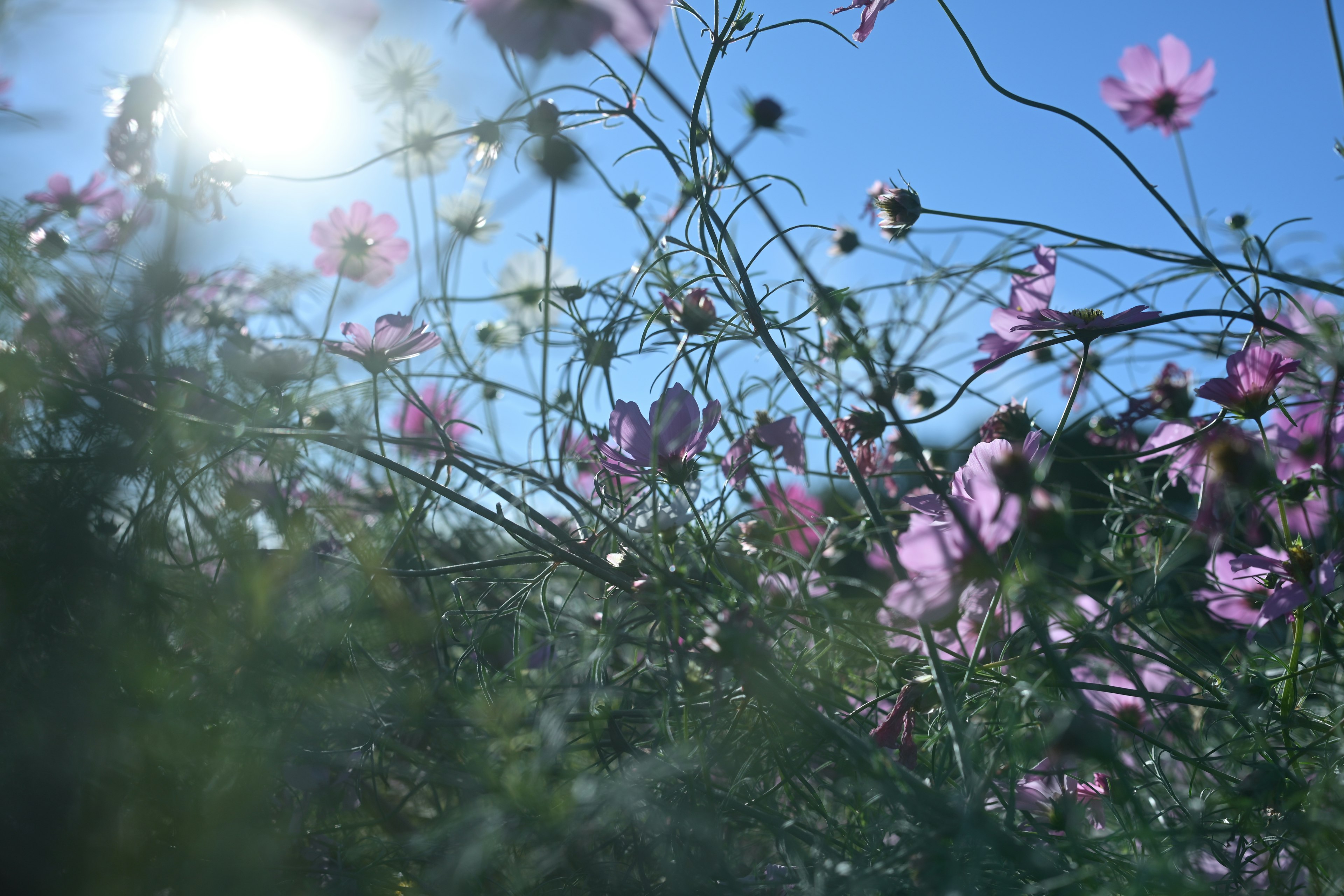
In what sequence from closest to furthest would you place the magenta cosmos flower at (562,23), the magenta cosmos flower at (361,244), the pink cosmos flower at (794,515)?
the magenta cosmos flower at (562,23) → the pink cosmos flower at (794,515) → the magenta cosmos flower at (361,244)

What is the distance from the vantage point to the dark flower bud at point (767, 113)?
56cm

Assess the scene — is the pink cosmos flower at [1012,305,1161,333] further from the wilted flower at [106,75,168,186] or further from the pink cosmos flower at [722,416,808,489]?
the wilted flower at [106,75,168,186]

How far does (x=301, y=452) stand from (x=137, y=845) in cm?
25

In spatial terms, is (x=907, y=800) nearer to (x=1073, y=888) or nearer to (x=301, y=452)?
(x=1073, y=888)

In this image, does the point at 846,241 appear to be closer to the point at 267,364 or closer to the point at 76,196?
the point at 267,364

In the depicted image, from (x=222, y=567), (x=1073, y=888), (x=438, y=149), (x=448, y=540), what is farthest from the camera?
(x=438, y=149)

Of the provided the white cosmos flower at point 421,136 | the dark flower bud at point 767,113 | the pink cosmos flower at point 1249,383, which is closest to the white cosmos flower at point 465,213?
the white cosmos flower at point 421,136

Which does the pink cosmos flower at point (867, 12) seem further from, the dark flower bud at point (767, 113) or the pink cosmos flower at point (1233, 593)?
the pink cosmos flower at point (1233, 593)

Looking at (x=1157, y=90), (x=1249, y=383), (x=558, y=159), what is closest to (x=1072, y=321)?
(x=1249, y=383)

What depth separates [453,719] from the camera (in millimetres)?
401

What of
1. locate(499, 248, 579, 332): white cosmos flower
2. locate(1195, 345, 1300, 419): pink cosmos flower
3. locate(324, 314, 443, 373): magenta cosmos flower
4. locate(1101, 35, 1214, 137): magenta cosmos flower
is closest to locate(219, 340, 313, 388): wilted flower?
locate(324, 314, 443, 373): magenta cosmos flower

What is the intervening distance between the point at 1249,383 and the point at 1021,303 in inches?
6.2

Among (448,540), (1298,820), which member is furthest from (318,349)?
(1298,820)

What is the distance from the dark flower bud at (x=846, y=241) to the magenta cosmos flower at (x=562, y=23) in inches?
17.2
